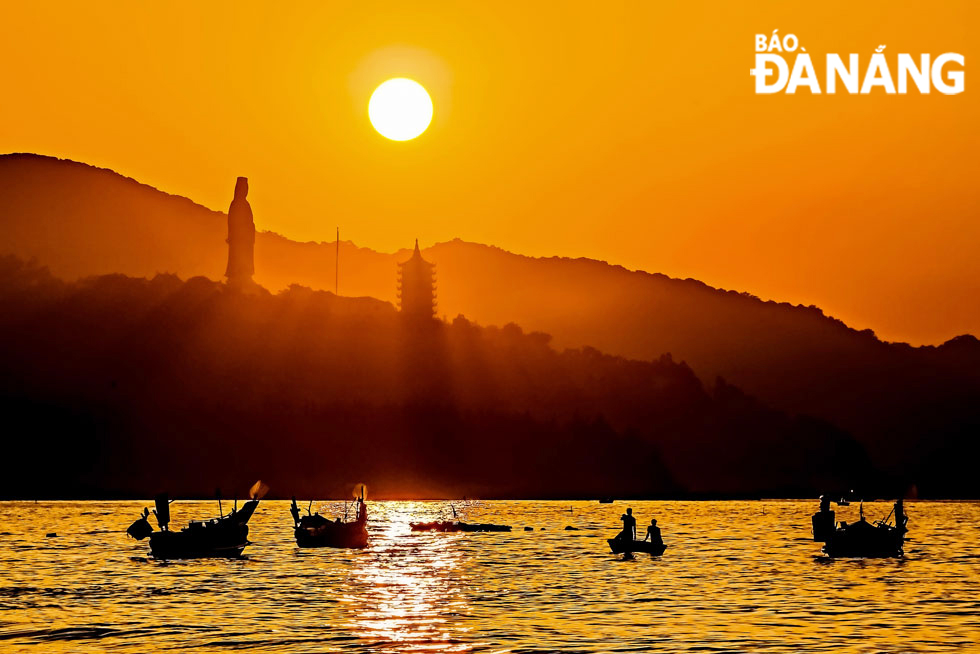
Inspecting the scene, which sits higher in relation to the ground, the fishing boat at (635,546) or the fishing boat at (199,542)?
the fishing boat at (199,542)

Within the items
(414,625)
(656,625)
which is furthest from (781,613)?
(414,625)

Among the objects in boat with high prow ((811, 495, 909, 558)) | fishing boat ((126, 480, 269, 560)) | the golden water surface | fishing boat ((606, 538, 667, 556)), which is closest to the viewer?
the golden water surface

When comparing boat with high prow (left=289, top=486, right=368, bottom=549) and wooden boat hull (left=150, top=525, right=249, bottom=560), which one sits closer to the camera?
wooden boat hull (left=150, top=525, right=249, bottom=560)

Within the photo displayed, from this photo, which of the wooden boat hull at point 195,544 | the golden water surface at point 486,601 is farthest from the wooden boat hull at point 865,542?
the wooden boat hull at point 195,544

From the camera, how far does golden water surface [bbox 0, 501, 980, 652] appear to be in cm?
5978

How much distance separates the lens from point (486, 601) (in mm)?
79188

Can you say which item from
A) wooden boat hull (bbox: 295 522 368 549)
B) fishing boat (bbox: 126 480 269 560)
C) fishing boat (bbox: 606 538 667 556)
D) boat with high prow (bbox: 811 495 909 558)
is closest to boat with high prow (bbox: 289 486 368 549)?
wooden boat hull (bbox: 295 522 368 549)

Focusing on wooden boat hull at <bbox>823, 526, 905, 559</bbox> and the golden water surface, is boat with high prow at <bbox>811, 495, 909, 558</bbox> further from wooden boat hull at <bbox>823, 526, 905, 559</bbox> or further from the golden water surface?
the golden water surface

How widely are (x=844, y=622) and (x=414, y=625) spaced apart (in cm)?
2082

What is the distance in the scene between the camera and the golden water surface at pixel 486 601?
59.8 meters

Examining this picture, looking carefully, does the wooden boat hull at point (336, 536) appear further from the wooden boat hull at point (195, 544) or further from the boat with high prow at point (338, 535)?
the wooden boat hull at point (195, 544)

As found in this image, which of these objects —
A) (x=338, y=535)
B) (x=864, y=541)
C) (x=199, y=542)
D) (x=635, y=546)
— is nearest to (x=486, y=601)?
(x=635, y=546)

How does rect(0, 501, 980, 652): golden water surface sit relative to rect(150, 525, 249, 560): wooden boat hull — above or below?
below

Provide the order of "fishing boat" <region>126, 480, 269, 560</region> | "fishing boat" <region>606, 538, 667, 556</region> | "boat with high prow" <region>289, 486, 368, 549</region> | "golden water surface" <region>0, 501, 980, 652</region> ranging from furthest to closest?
1. "boat with high prow" <region>289, 486, 368, 549</region>
2. "fishing boat" <region>606, 538, 667, 556</region>
3. "fishing boat" <region>126, 480, 269, 560</region>
4. "golden water surface" <region>0, 501, 980, 652</region>
